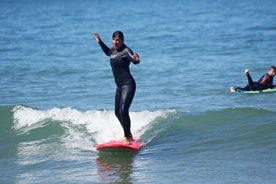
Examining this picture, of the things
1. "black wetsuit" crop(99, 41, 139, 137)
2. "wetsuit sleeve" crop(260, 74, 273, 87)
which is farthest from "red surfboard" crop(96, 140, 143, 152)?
"wetsuit sleeve" crop(260, 74, 273, 87)

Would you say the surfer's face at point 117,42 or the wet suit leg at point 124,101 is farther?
the wet suit leg at point 124,101

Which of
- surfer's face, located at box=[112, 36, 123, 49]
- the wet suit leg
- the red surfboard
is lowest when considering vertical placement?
the red surfboard

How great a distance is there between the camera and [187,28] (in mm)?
44812

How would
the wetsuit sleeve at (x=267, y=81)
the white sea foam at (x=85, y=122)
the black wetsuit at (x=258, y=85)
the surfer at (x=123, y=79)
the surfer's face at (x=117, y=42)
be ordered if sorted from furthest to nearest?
the wetsuit sleeve at (x=267, y=81) → the black wetsuit at (x=258, y=85) → the white sea foam at (x=85, y=122) → the surfer at (x=123, y=79) → the surfer's face at (x=117, y=42)

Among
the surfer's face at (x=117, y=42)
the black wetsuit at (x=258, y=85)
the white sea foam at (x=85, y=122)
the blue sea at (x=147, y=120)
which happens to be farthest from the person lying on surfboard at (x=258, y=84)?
the surfer's face at (x=117, y=42)

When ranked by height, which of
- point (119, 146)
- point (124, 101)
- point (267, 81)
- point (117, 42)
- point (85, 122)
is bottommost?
point (119, 146)

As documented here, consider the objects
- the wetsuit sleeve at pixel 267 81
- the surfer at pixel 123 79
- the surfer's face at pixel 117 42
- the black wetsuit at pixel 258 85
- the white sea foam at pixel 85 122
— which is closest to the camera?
the surfer's face at pixel 117 42

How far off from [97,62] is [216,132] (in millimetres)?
14737

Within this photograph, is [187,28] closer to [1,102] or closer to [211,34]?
[211,34]

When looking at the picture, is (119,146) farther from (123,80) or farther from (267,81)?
(267,81)

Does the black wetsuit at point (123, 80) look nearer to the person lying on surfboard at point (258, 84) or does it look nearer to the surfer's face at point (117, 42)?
the surfer's face at point (117, 42)

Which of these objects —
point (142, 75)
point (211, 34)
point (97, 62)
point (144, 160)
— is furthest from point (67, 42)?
point (144, 160)

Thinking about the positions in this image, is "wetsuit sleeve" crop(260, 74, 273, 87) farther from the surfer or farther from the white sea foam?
the surfer

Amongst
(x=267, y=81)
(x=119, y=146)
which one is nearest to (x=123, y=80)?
(x=119, y=146)
